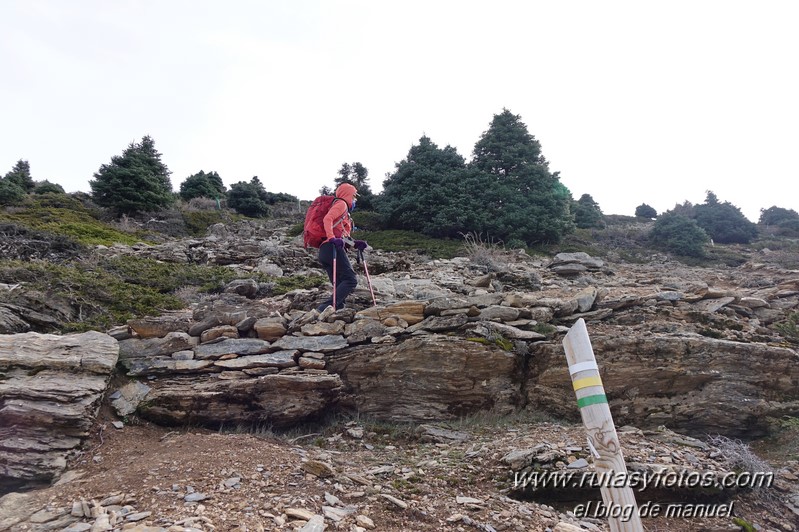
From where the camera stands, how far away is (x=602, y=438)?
2.44m

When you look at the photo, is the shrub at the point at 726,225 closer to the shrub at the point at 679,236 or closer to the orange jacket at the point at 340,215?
the shrub at the point at 679,236

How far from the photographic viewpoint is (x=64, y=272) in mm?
7617

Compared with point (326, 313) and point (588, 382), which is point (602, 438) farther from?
point (326, 313)

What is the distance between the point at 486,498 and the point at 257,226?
20.3 metres

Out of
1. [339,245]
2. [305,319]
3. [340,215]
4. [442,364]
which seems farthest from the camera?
[340,215]

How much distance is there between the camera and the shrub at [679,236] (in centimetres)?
1978

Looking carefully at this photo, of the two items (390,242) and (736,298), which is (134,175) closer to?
(390,242)

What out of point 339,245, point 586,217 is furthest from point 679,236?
point 339,245

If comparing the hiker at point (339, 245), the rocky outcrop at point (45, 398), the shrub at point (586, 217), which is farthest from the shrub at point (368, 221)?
the rocky outcrop at point (45, 398)

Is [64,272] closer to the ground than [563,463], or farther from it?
farther from it

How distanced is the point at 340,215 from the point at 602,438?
5.29 meters

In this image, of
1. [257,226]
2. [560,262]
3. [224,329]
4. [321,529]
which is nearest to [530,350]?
[321,529]

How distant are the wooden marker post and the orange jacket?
16.0 feet

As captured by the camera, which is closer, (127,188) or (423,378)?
(423,378)
